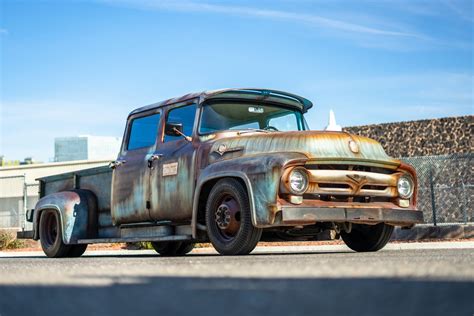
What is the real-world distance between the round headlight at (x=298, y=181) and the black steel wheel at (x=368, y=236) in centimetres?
182

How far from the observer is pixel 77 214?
443 inches

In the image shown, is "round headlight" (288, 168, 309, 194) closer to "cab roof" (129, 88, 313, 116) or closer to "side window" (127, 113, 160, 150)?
"cab roof" (129, 88, 313, 116)

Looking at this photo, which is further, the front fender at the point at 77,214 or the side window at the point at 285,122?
the front fender at the point at 77,214

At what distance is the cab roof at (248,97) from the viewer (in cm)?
962

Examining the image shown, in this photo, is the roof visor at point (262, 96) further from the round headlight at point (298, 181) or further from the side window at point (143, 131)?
the round headlight at point (298, 181)

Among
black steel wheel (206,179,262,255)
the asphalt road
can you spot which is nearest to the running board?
black steel wheel (206,179,262,255)

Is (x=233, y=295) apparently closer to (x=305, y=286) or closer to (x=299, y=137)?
(x=305, y=286)

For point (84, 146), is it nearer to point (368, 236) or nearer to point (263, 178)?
point (368, 236)

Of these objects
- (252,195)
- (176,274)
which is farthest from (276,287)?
(252,195)

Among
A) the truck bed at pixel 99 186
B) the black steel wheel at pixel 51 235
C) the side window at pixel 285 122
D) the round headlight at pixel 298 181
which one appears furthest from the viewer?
the black steel wheel at pixel 51 235

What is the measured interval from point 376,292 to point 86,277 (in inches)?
73.2

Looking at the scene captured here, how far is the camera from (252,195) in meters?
7.98

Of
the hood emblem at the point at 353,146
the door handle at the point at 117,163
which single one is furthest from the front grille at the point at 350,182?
the door handle at the point at 117,163

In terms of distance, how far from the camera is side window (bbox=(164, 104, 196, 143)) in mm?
9719
